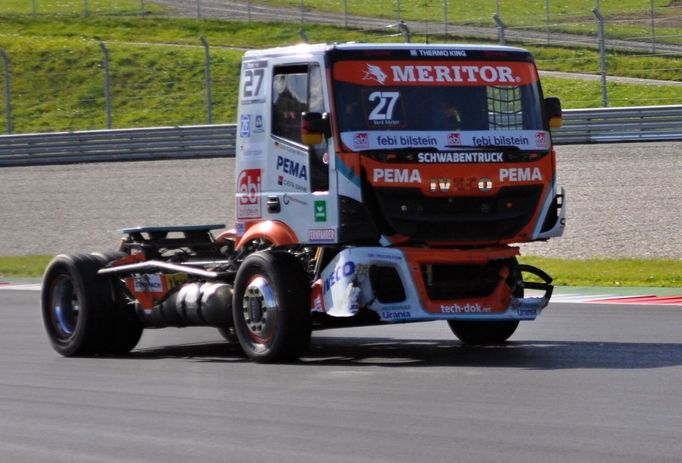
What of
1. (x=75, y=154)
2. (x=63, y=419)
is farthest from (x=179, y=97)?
(x=63, y=419)

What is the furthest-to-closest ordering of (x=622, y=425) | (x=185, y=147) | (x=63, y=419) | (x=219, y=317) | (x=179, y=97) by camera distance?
(x=179, y=97) < (x=185, y=147) < (x=219, y=317) < (x=63, y=419) < (x=622, y=425)

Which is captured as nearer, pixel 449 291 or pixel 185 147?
pixel 449 291

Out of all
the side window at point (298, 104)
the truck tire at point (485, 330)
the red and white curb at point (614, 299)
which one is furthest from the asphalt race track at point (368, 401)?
the red and white curb at point (614, 299)

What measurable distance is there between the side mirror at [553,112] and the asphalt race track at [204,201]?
9905 mm

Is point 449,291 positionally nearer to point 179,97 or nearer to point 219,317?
point 219,317

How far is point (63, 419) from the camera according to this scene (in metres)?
9.48

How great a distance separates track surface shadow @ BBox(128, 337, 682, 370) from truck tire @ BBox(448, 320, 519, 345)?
0.12 m

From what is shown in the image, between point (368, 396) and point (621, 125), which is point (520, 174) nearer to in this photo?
point (368, 396)

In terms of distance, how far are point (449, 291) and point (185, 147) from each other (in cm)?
2071

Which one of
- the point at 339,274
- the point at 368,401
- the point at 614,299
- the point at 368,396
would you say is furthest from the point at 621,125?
the point at 368,401

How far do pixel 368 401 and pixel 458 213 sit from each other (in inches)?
104

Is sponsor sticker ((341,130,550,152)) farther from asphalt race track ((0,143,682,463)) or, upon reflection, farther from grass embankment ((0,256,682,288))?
grass embankment ((0,256,682,288))

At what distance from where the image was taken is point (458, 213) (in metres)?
11.9

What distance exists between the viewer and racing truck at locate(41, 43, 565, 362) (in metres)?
11.6
